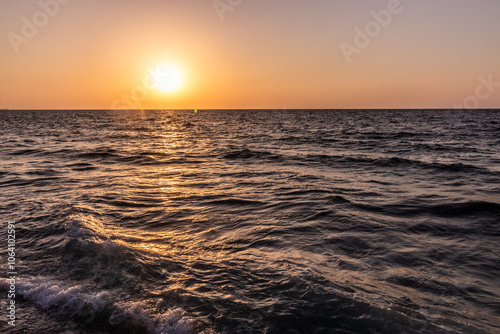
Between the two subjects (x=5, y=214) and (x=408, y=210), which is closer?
(x=5, y=214)

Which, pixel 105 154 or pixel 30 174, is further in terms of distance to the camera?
pixel 105 154

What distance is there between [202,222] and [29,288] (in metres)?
3.68

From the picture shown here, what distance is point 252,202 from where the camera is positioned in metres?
9.60

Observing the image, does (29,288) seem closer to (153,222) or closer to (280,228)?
(153,222)

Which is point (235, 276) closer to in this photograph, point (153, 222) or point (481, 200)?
point (153, 222)

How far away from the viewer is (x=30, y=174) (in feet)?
45.8

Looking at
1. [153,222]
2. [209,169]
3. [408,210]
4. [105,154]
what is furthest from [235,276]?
[105,154]

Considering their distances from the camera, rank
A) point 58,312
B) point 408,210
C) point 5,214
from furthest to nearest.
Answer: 1. point 408,210
2. point 5,214
3. point 58,312

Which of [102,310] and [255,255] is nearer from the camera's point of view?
[102,310]

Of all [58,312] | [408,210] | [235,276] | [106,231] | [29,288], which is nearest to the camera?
[58,312]

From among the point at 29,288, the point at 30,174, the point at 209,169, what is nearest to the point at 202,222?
the point at 29,288

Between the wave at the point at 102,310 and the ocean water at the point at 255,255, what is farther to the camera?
the ocean water at the point at 255,255

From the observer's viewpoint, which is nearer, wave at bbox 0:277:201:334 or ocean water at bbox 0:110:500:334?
wave at bbox 0:277:201:334

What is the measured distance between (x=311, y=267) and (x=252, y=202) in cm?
452
